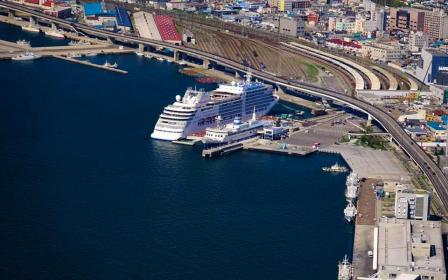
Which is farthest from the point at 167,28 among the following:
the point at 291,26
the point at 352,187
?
the point at 352,187

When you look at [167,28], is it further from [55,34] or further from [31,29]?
[31,29]

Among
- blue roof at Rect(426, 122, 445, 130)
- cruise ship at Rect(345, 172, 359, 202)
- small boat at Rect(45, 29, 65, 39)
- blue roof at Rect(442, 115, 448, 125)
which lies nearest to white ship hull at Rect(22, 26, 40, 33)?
small boat at Rect(45, 29, 65, 39)

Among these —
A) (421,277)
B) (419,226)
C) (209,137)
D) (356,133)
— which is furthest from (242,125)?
(421,277)

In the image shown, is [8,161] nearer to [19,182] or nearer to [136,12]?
[19,182]

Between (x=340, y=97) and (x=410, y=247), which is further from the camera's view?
(x=340, y=97)

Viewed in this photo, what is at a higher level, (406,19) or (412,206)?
(406,19)

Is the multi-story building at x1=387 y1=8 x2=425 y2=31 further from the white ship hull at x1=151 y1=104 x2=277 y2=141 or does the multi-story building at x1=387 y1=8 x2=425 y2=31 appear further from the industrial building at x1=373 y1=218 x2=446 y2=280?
the industrial building at x1=373 y1=218 x2=446 y2=280
